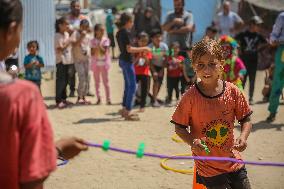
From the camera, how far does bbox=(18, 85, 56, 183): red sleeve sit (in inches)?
71.2

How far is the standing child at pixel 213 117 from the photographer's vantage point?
3699 mm

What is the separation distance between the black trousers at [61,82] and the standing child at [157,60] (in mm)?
1861

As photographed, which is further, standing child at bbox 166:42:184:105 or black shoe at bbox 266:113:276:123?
standing child at bbox 166:42:184:105

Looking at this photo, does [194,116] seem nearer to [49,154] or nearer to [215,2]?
[49,154]

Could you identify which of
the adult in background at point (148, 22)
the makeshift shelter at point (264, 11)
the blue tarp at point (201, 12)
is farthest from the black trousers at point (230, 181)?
the blue tarp at point (201, 12)

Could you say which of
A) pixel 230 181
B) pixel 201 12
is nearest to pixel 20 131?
pixel 230 181

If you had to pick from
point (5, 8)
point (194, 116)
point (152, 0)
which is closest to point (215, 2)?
point (152, 0)

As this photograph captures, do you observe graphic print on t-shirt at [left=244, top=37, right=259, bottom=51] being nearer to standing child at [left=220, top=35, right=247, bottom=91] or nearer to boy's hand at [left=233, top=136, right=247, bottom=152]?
standing child at [left=220, top=35, right=247, bottom=91]

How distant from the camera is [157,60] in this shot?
10.8m

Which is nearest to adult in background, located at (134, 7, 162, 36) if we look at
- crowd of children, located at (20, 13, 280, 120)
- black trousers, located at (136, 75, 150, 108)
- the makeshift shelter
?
crowd of children, located at (20, 13, 280, 120)

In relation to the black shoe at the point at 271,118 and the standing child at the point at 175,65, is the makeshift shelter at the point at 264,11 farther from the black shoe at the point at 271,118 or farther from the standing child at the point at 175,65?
the black shoe at the point at 271,118

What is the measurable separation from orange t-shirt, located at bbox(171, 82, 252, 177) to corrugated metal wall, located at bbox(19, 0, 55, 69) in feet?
30.9

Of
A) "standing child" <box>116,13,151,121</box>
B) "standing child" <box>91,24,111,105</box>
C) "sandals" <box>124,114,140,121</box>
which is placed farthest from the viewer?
"standing child" <box>91,24,111,105</box>

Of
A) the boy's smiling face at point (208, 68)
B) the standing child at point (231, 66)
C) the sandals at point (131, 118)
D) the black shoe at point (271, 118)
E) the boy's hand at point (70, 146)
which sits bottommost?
the sandals at point (131, 118)
